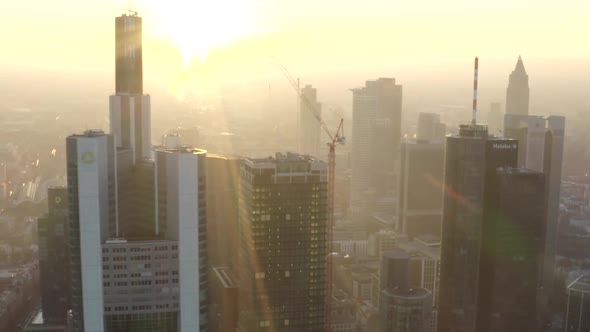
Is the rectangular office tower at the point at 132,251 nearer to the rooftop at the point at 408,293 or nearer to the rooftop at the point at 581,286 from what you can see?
the rooftop at the point at 408,293

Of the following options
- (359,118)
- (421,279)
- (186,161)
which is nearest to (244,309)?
(186,161)

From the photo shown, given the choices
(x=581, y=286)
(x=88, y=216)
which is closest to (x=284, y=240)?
(x=88, y=216)

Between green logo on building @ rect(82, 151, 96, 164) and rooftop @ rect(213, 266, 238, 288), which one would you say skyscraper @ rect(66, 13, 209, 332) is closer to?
green logo on building @ rect(82, 151, 96, 164)

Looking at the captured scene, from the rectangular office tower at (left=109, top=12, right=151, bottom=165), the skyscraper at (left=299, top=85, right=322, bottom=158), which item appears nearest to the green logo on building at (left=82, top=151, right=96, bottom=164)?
the rectangular office tower at (left=109, top=12, right=151, bottom=165)

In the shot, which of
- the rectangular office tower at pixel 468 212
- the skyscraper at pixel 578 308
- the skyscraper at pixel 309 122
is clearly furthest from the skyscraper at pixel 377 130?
the rectangular office tower at pixel 468 212

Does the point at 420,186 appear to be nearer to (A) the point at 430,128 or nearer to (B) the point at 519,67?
(A) the point at 430,128

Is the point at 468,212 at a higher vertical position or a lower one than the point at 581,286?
higher

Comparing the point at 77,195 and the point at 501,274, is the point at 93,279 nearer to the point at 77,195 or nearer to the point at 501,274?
the point at 77,195
